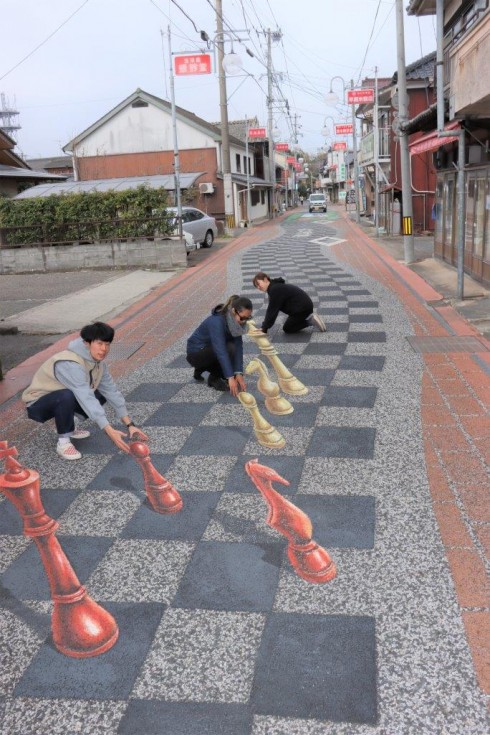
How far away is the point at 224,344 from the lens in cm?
654

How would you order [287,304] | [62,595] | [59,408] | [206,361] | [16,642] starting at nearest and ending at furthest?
[16,642]
[62,595]
[59,408]
[206,361]
[287,304]

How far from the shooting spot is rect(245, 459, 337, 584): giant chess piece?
3.80 metres

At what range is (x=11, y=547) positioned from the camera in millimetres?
4238

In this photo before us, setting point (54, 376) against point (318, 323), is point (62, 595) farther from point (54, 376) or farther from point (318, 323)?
point (318, 323)

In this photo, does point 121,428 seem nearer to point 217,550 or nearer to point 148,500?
point 148,500

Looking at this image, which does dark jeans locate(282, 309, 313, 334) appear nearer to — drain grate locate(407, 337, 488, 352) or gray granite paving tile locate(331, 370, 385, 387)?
drain grate locate(407, 337, 488, 352)

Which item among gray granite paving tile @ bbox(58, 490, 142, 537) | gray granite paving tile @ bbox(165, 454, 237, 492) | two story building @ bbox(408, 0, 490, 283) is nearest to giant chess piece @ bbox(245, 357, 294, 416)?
gray granite paving tile @ bbox(165, 454, 237, 492)

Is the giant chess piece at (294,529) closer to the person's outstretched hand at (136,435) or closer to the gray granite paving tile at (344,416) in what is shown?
the person's outstretched hand at (136,435)

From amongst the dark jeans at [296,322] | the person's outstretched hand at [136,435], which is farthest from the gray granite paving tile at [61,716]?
the dark jeans at [296,322]

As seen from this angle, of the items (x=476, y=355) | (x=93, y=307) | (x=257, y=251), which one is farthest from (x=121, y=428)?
(x=257, y=251)

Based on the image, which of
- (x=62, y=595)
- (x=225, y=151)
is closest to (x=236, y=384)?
(x=62, y=595)

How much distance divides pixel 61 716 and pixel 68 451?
3021 mm

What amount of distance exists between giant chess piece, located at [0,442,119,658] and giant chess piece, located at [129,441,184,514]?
28.9 inches

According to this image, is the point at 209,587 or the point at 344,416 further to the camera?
the point at 344,416
